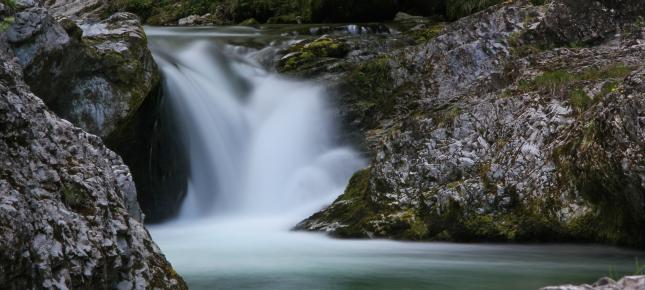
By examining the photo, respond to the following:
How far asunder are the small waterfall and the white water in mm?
20

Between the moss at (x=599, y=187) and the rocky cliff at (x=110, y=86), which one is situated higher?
the rocky cliff at (x=110, y=86)

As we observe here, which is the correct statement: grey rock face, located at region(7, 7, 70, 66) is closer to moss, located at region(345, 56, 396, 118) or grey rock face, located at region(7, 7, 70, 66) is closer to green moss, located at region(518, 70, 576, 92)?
moss, located at region(345, 56, 396, 118)

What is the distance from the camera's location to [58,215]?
315 cm

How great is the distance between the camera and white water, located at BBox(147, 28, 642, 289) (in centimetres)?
565

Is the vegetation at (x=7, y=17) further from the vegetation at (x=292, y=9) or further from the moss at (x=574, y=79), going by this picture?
the vegetation at (x=292, y=9)

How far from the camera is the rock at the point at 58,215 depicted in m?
2.88

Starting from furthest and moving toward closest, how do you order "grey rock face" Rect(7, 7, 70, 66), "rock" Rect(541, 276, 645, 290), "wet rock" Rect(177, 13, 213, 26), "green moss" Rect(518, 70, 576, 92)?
"wet rock" Rect(177, 13, 213, 26) → "green moss" Rect(518, 70, 576, 92) → "grey rock face" Rect(7, 7, 70, 66) → "rock" Rect(541, 276, 645, 290)

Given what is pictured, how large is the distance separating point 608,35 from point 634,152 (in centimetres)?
432

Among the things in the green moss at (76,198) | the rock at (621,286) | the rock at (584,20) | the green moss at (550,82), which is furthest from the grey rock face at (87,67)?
the rock at (621,286)

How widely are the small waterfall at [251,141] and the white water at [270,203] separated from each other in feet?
0.07

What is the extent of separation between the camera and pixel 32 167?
10.6ft

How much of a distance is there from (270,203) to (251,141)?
1646mm

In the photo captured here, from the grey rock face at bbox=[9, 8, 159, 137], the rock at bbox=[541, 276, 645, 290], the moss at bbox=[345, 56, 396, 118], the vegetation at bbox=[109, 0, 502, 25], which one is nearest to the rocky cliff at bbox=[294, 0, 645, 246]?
the moss at bbox=[345, 56, 396, 118]

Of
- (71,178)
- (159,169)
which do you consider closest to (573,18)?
(159,169)
